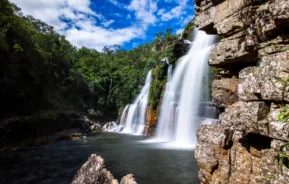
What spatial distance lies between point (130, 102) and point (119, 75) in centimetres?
761

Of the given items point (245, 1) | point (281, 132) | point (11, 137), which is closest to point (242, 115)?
point (281, 132)

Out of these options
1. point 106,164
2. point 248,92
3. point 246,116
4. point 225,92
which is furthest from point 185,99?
point 246,116

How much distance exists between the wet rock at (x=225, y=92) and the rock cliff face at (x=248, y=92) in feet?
0.09

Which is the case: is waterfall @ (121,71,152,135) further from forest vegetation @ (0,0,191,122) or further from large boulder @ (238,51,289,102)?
large boulder @ (238,51,289,102)

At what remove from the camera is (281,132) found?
3697mm

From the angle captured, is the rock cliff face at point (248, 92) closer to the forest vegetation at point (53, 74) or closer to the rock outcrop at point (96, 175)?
the rock outcrop at point (96, 175)

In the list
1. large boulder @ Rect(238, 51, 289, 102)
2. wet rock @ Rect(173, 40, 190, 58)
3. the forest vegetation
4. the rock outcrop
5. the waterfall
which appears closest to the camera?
large boulder @ Rect(238, 51, 289, 102)

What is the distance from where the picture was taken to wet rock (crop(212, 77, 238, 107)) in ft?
19.6

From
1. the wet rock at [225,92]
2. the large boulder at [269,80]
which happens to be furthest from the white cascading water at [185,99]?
the large boulder at [269,80]

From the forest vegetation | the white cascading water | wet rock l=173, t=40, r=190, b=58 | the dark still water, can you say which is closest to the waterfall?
the white cascading water

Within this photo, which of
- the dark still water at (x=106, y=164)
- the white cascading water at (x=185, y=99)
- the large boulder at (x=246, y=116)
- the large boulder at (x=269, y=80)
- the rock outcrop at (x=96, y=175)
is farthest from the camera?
the white cascading water at (x=185, y=99)

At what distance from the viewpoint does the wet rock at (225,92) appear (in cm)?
598

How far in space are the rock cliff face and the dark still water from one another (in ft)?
10.1

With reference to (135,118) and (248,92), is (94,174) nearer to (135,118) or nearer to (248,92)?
(248,92)
